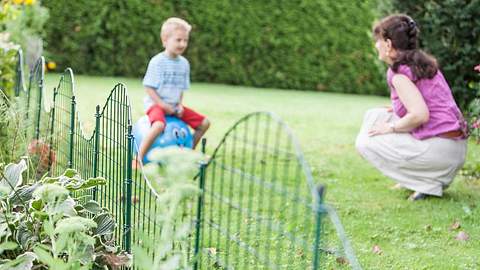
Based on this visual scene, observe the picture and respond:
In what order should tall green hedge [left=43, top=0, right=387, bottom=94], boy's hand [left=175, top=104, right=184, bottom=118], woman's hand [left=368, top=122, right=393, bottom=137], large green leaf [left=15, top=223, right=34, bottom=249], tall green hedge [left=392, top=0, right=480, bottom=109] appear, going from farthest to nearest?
tall green hedge [left=43, top=0, right=387, bottom=94] → tall green hedge [left=392, top=0, right=480, bottom=109] → boy's hand [left=175, top=104, right=184, bottom=118] → woman's hand [left=368, top=122, right=393, bottom=137] → large green leaf [left=15, top=223, right=34, bottom=249]

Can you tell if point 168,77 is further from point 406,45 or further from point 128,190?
point 128,190

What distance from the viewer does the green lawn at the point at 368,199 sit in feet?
15.1

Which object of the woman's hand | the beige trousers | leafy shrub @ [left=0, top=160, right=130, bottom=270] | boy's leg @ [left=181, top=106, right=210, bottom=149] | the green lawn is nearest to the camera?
leafy shrub @ [left=0, top=160, right=130, bottom=270]

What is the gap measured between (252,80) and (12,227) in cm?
1178

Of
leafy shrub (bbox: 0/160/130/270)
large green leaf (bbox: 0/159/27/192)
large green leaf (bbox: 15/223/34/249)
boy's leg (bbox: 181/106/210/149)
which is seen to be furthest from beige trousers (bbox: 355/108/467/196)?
large green leaf (bbox: 15/223/34/249)

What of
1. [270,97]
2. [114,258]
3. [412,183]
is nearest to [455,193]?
[412,183]

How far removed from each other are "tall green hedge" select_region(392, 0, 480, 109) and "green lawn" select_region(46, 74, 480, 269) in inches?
27.8

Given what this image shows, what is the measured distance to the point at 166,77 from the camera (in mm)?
6691

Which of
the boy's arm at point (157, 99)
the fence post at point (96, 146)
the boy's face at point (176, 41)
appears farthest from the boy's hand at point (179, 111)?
the fence post at point (96, 146)

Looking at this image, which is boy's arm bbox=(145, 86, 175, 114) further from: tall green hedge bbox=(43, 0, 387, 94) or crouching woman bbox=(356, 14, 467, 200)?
tall green hedge bbox=(43, 0, 387, 94)

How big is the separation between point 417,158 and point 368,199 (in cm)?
48

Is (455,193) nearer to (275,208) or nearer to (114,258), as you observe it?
(275,208)

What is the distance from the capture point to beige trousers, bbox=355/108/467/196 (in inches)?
227

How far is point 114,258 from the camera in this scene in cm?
330
